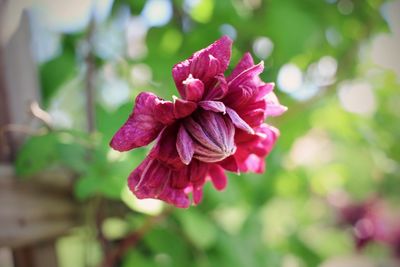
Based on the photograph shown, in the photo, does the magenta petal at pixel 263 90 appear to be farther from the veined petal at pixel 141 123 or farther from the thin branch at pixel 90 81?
the thin branch at pixel 90 81

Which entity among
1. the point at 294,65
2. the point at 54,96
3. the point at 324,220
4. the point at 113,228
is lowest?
the point at 324,220

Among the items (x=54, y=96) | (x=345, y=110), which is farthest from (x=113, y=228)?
(x=345, y=110)

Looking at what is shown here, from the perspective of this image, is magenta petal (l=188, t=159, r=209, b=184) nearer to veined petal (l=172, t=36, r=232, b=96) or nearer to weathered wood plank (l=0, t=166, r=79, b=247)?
veined petal (l=172, t=36, r=232, b=96)

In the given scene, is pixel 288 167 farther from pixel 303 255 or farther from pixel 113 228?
pixel 113 228

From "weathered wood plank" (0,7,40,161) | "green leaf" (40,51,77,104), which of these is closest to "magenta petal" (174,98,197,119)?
"weathered wood plank" (0,7,40,161)

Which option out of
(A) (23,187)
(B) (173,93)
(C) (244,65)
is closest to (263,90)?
(C) (244,65)

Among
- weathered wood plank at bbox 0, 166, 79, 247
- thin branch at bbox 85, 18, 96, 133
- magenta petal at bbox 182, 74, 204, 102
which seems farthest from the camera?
thin branch at bbox 85, 18, 96, 133

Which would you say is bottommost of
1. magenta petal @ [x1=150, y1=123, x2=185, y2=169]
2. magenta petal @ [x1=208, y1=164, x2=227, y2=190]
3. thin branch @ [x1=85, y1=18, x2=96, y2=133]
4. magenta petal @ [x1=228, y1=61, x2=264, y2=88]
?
thin branch @ [x1=85, y1=18, x2=96, y2=133]
